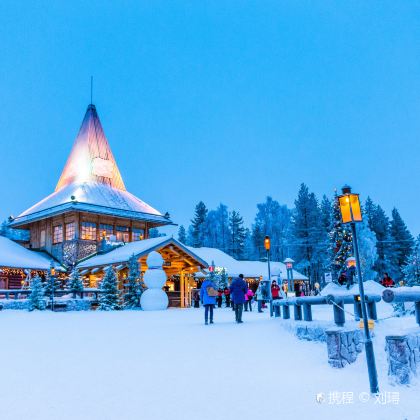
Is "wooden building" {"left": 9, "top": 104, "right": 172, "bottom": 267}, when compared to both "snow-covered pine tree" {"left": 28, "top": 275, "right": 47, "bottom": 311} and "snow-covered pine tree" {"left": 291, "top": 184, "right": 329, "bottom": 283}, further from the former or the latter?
"snow-covered pine tree" {"left": 291, "top": 184, "right": 329, "bottom": 283}

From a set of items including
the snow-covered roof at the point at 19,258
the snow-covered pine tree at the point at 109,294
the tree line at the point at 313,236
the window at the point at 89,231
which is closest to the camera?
the snow-covered pine tree at the point at 109,294

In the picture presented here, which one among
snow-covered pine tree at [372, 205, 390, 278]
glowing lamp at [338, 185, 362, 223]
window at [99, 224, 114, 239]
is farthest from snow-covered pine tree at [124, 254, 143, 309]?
snow-covered pine tree at [372, 205, 390, 278]

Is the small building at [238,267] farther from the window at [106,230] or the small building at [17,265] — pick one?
the small building at [17,265]

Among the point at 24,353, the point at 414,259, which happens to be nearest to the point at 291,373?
the point at 24,353

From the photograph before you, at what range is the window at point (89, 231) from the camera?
31.2m

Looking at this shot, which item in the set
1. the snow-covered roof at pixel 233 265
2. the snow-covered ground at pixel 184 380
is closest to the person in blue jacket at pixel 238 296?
the snow-covered ground at pixel 184 380

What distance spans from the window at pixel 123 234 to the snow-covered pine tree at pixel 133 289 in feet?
33.6

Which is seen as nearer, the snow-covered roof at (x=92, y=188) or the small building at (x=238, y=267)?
the snow-covered roof at (x=92, y=188)

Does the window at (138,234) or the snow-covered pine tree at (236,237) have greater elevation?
the snow-covered pine tree at (236,237)

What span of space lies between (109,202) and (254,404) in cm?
2941

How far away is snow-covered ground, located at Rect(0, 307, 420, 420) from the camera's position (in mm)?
4340

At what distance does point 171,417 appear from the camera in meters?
4.16

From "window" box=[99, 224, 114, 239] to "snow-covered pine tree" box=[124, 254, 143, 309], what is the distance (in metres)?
9.56

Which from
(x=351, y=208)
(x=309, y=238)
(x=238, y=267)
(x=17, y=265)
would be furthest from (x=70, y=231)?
(x=309, y=238)
